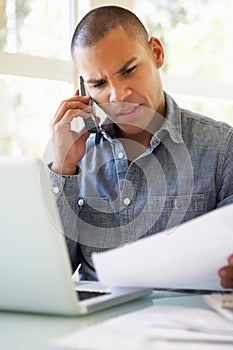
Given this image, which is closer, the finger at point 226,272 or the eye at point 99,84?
the finger at point 226,272

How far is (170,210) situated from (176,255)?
632 millimetres

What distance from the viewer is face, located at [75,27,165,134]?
1.44 meters

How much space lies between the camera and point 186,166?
1.44 meters

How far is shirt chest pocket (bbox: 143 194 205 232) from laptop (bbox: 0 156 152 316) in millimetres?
573

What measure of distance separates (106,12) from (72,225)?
503mm

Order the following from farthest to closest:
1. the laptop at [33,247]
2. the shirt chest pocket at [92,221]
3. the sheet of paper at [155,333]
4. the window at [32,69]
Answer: the window at [32,69] < the shirt chest pocket at [92,221] < the laptop at [33,247] < the sheet of paper at [155,333]

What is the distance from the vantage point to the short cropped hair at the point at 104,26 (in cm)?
148

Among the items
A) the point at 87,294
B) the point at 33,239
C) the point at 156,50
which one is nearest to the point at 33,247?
the point at 33,239

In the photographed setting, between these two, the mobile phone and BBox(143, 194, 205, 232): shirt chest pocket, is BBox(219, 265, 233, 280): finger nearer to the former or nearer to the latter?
BBox(143, 194, 205, 232): shirt chest pocket

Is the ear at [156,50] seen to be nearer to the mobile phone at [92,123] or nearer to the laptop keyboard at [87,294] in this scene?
the mobile phone at [92,123]

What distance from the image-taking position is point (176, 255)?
80cm

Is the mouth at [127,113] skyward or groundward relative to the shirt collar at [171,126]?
skyward

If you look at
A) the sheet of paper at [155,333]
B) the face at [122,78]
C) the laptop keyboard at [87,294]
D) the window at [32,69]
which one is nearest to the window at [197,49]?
the window at [32,69]

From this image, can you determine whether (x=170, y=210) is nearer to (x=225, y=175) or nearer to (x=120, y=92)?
(x=225, y=175)
